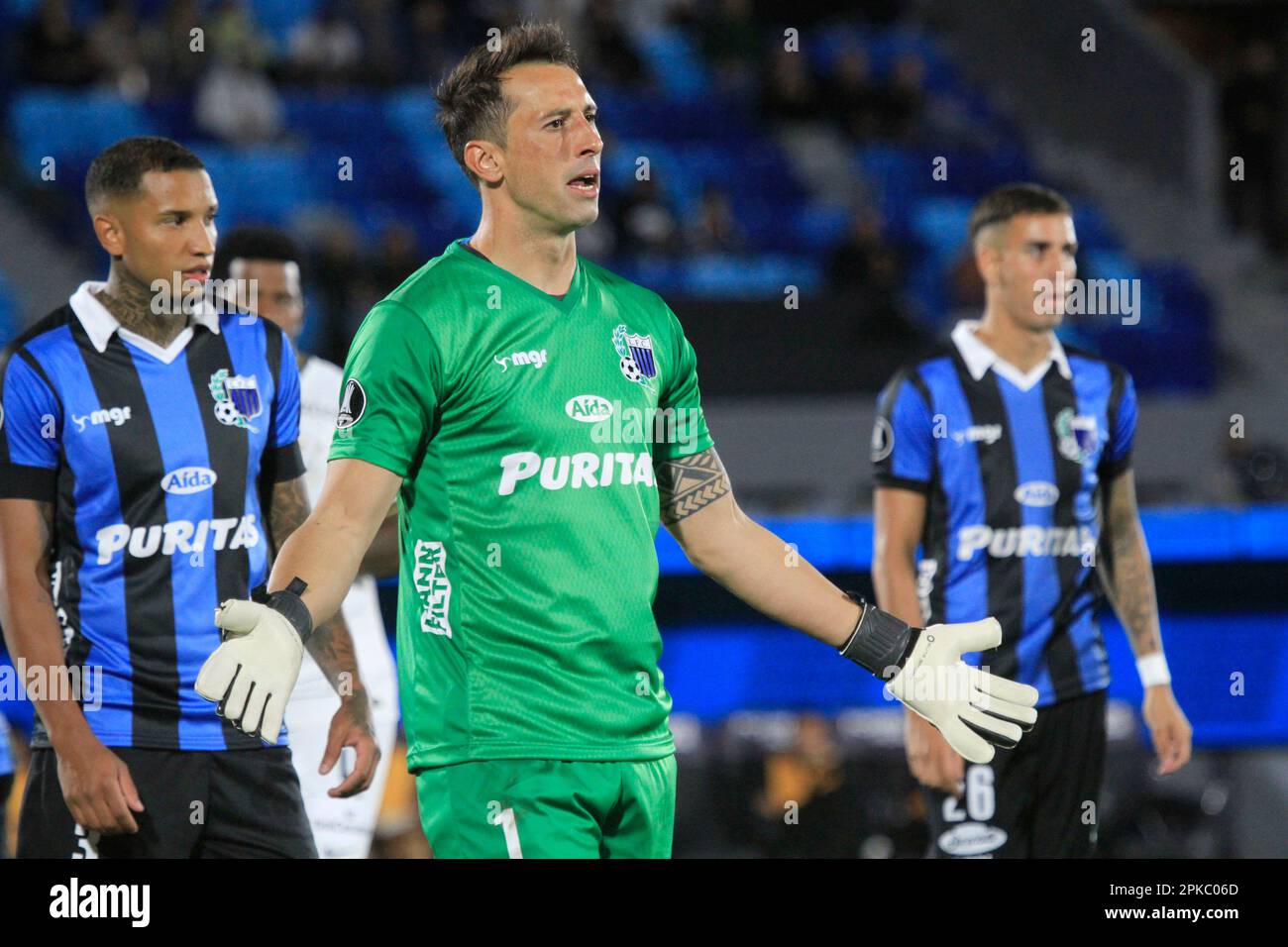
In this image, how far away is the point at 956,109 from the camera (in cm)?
1608

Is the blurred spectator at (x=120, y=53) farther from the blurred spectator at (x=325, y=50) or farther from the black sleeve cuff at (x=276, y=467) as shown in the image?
the black sleeve cuff at (x=276, y=467)

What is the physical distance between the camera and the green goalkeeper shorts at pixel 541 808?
3266mm

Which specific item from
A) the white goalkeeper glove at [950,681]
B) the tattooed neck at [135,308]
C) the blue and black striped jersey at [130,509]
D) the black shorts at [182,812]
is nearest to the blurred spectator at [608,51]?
the tattooed neck at [135,308]

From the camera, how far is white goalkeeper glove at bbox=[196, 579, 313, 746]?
2814mm

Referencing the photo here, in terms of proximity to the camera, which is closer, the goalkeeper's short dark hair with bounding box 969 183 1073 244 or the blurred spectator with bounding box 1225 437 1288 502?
the goalkeeper's short dark hair with bounding box 969 183 1073 244

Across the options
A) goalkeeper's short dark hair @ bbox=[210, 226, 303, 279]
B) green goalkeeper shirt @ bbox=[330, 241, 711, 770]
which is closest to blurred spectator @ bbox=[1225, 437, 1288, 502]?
goalkeeper's short dark hair @ bbox=[210, 226, 303, 279]

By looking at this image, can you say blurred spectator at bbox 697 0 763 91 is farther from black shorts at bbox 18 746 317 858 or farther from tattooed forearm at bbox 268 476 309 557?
black shorts at bbox 18 746 317 858

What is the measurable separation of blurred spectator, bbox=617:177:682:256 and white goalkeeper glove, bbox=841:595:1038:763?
29.6ft

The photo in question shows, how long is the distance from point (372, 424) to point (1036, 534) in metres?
2.52

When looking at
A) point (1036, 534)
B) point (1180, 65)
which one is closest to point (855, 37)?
point (1180, 65)

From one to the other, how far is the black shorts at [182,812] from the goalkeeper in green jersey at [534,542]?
75cm

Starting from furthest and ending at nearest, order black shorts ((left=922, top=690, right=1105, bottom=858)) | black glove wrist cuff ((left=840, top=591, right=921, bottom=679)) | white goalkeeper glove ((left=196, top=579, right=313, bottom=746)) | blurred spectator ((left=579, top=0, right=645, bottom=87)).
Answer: blurred spectator ((left=579, top=0, right=645, bottom=87)) → black shorts ((left=922, top=690, right=1105, bottom=858)) → black glove wrist cuff ((left=840, top=591, right=921, bottom=679)) → white goalkeeper glove ((left=196, top=579, right=313, bottom=746))

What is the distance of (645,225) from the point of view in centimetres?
1231

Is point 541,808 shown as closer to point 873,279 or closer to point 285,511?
point 285,511
